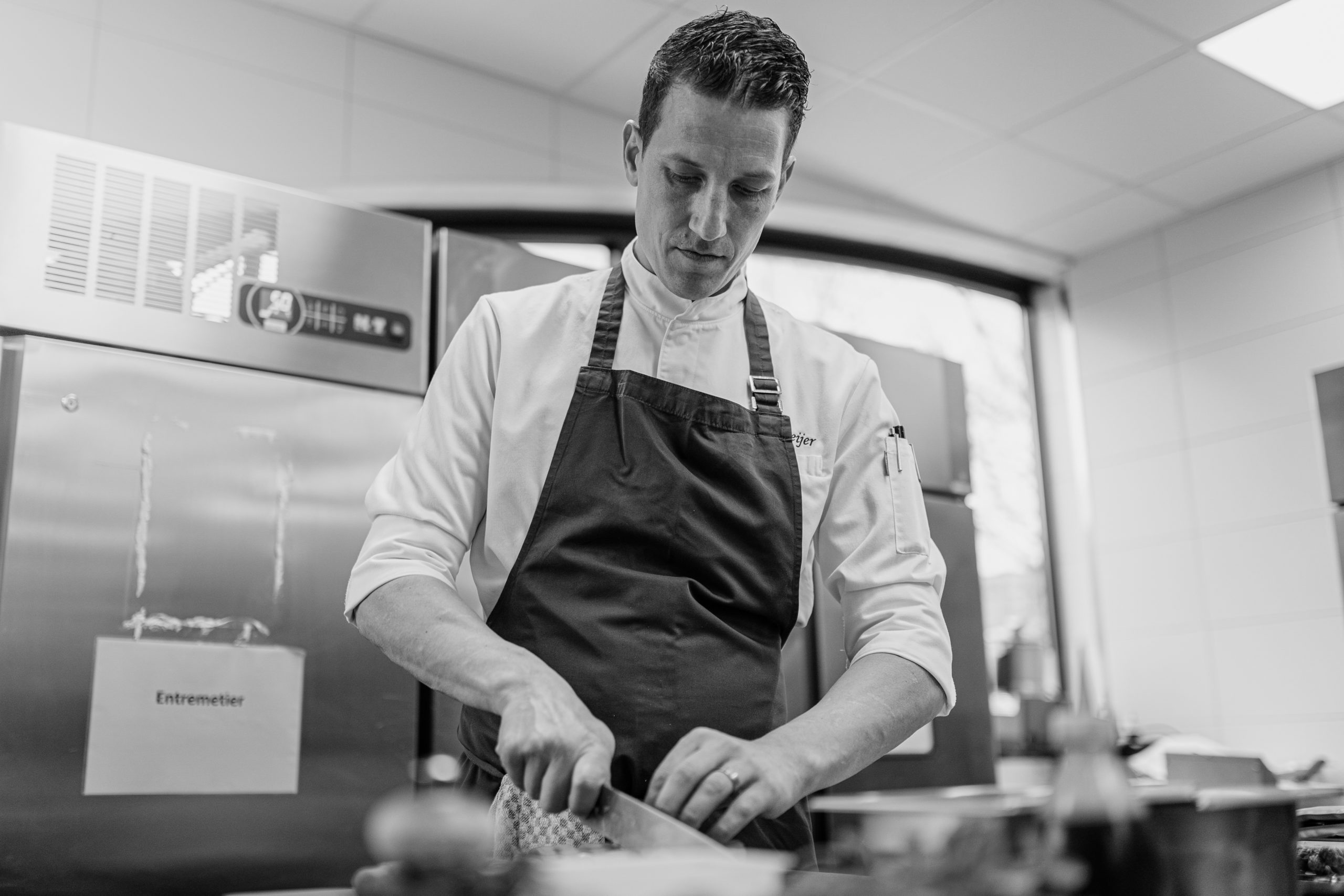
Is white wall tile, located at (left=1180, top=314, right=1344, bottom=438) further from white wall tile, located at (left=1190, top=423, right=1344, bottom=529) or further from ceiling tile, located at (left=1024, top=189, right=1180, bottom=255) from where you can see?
ceiling tile, located at (left=1024, top=189, right=1180, bottom=255)

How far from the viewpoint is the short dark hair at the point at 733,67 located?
4.10 feet

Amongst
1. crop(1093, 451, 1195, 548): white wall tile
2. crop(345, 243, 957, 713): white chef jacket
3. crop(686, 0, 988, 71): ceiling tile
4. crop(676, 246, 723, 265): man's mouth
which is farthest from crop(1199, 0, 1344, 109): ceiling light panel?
crop(676, 246, 723, 265): man's mouth

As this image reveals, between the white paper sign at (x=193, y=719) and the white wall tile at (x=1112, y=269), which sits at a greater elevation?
the white wall tile at (x=1112, y=269)

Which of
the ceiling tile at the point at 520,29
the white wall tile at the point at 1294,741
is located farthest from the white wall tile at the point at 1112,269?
the ceiling tile at the point at 520,29

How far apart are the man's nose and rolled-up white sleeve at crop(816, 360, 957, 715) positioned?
265 mm

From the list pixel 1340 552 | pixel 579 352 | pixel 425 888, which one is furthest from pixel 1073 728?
pixel 1340 552

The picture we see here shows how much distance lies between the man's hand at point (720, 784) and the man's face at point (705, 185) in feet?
1.82

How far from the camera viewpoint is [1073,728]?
68cm

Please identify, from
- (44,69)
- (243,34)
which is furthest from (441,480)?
(243,34)

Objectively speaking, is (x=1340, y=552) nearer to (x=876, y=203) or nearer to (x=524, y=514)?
(x=876, y=203)

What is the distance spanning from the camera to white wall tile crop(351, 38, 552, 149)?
3172 millimetres

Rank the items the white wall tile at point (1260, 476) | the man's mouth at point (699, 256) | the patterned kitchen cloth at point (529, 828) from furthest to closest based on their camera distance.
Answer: the white wall tile at point (1260, 476), the man's mouth at point (699, 256), the patterned kitchen cloth at point (529, 828)

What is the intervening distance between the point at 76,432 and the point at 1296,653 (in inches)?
136

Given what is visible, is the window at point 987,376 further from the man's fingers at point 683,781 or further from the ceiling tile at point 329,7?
the man's fingers at point 683,781
